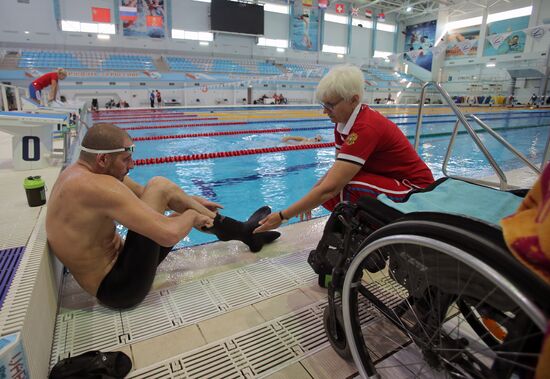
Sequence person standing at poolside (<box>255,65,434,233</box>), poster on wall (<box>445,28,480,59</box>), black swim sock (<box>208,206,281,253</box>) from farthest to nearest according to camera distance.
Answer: poster on wall (<box>445,28,480,59</box>) < black swim sock (<box>208,206,281,253</box>) < person standing at poolside (<box>255,65,434,233</box>)

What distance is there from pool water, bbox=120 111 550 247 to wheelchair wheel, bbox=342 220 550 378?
2.71 metres

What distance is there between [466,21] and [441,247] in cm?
3396

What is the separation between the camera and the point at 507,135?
10.9 meters

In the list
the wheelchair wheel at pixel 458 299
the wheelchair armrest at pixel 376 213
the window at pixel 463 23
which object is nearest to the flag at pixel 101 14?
the wheelchair armrest at pixel 376 213

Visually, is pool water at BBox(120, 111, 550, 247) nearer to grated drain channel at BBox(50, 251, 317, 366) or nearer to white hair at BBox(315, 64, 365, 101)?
grated drain channel at BBox(50, 251, 317, 366)

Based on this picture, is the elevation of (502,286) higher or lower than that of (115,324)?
higher

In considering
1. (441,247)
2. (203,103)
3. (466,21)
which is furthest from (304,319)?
(466,21)

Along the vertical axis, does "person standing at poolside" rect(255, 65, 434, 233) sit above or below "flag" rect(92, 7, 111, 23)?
below

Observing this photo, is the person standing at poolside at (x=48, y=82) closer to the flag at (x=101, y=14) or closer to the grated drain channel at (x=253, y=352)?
the grated drain channel at (x=253, y=352)

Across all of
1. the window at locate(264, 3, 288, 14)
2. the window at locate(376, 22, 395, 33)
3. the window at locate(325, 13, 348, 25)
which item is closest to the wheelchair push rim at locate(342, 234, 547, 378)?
the window at locate(264, 3, 288, 14)

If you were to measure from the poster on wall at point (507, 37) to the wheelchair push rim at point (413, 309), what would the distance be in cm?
2771

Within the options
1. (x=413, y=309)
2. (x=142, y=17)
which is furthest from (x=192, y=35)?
(x=413, y=309)

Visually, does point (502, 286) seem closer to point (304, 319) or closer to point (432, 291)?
point (432, 291)

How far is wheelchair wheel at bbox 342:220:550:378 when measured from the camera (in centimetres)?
72
